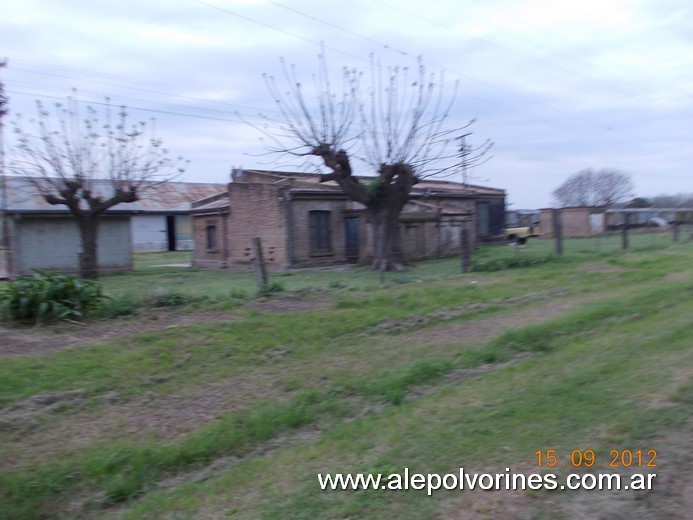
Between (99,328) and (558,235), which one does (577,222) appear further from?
(99,328)

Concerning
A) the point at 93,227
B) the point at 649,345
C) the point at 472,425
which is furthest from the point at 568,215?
the point at 472,425

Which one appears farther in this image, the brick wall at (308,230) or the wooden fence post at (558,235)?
the brick wall at (308,230)

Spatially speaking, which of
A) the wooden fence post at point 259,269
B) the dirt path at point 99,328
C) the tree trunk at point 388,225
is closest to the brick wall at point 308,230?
the tree trunk at point 388,225

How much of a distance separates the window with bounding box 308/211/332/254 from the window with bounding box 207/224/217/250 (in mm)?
6106

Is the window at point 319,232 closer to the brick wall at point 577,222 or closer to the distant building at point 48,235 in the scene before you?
the distant building at point 48,235

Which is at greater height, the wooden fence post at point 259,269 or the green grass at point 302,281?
the wooden fence post at point 259,269

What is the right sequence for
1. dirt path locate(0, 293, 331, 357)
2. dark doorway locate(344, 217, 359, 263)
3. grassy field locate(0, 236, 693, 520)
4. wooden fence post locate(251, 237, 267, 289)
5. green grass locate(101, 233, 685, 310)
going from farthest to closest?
dark doorway locate(344, 217, 359, 263) → wooden fence post locate(251, 237, 267, 289) → green grass locate(101, 233, 685, 310) → dirt path locate(0, 293, 331, 357) → grassy field locate(0, 236, 693, 520)

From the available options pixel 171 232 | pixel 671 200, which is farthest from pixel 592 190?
pixel 171 232

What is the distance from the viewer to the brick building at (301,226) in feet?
86.5

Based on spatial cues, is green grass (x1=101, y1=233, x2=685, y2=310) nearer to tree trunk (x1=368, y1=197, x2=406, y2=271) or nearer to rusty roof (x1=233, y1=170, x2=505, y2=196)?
tree trunk (x1=368, y1=197, x2=406, y2=271)

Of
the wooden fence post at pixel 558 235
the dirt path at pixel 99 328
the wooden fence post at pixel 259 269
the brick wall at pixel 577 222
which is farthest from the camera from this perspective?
the brick wall at pixel 577 222

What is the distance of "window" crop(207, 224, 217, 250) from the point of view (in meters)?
31.1

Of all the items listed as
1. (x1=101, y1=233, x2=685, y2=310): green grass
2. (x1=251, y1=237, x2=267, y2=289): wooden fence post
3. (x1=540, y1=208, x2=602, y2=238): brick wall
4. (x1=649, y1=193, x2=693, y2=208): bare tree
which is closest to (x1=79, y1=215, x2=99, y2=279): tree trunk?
(x1=101, y1=233, x2=685, y2=310): green grass

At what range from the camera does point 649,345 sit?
8664 mm
